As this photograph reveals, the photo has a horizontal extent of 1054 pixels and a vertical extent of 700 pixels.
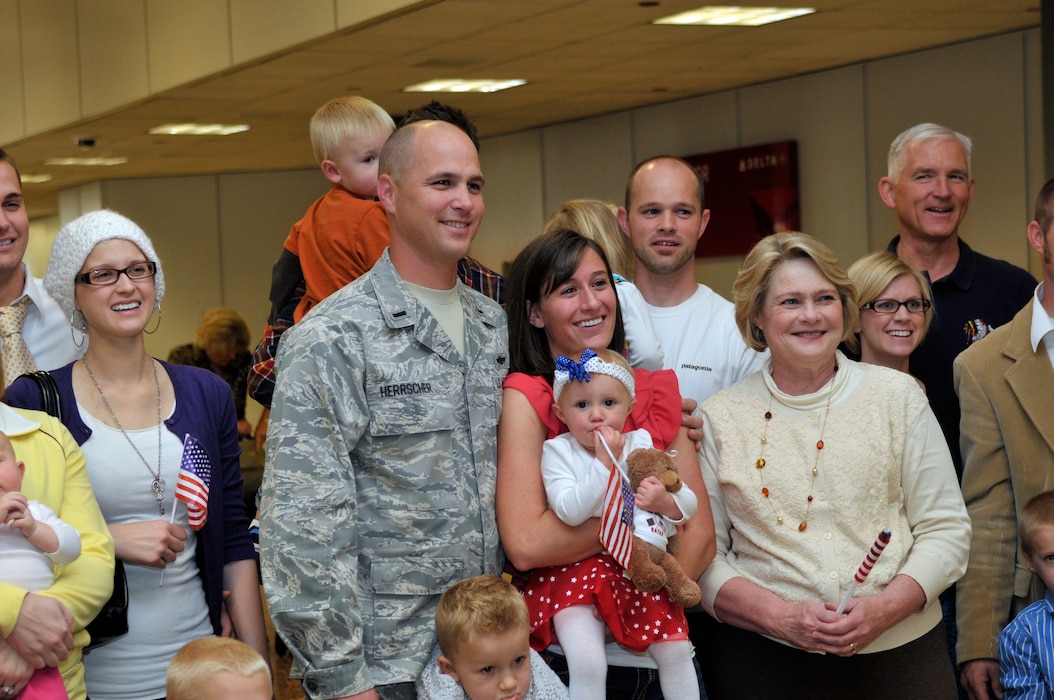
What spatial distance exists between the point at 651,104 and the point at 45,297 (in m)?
8.89

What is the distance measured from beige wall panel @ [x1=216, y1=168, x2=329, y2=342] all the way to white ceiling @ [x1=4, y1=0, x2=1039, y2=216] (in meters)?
2.81

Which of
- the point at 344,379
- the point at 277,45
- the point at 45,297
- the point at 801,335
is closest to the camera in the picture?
the point at 344,379

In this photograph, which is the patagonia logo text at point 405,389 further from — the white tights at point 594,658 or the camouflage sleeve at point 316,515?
the white tights at point 594,658

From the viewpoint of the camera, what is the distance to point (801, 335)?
3041 millimetres

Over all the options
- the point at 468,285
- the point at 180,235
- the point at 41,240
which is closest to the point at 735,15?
the point at 468,285

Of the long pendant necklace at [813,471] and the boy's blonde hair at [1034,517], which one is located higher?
the long pendant necklace at [813,471]

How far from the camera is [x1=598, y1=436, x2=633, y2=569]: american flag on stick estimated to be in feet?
8.86

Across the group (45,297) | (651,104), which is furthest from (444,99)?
(45,297)

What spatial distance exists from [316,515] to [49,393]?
2.52 ft

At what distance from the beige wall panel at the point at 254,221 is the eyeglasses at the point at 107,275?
42.0 ft

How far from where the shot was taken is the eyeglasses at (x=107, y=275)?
2.81m

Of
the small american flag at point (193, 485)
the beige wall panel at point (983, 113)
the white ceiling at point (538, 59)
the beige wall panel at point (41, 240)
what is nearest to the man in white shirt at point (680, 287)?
the small american flag at point (193, 485)

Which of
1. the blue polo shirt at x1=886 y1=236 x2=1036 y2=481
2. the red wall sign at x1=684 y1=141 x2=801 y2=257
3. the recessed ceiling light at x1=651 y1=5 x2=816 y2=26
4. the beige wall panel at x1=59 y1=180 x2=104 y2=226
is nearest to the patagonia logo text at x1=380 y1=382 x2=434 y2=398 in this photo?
the blue polo shirt at x1=886 y1=236 x2=1036 y2=481

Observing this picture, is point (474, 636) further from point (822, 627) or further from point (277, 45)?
point (277, 45)
